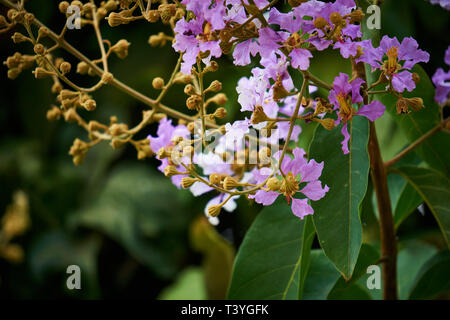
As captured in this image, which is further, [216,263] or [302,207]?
[216,263]

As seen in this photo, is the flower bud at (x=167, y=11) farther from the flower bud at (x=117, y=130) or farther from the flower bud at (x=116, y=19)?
the flower bud at (x=117, y=130)

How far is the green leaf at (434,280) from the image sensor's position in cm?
82

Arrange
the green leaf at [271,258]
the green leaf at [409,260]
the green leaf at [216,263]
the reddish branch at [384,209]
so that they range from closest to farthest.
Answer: the reddish branch at [384,209] → the green leaf at [271,258] → the green leaf at [409,260] → the green leaf at [216,263]

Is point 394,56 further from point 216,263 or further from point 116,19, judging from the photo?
point 216,263

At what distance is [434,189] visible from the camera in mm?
725

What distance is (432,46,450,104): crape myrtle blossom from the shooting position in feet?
2.36

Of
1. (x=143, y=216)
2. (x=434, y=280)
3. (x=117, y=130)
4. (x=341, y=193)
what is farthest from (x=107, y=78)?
(x=143, y=216)

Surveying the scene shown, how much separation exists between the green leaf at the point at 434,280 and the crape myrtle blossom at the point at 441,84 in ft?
0.90

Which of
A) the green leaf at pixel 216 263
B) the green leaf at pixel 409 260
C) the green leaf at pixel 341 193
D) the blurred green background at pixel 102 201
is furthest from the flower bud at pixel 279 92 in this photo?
the blurred green background at pixel 102 201

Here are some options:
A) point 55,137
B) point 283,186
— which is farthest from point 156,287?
point 283,186

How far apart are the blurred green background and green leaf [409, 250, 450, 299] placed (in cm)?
71

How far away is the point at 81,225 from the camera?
1881 millimetres

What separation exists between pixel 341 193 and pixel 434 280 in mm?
349
